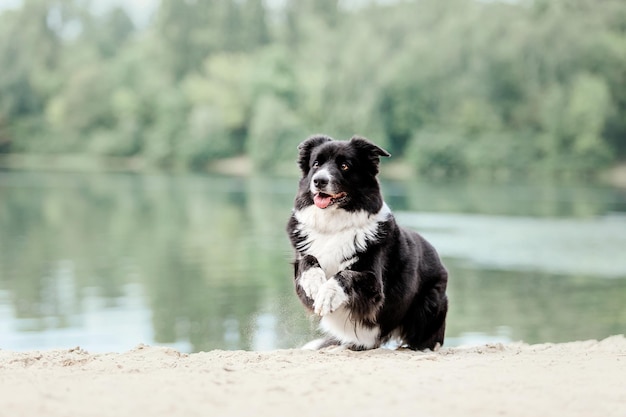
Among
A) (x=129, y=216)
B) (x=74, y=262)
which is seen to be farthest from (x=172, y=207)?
(x=74, y=262)

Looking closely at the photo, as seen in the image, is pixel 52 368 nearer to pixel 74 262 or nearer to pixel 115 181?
pixel 74 262

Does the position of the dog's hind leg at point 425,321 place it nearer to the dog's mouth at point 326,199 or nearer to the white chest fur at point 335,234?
the white chest fur at point 335,234

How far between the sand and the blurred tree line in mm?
59894

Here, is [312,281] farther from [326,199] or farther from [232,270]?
[232,270]

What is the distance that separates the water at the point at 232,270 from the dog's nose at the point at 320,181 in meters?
1.26

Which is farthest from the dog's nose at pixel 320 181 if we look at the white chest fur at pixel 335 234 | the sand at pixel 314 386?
the sand at pixel 314 386

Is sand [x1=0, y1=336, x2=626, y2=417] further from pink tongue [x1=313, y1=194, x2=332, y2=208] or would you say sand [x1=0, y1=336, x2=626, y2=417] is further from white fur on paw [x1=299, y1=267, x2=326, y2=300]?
pink tongue [x1=313, y1=194, x2=332, y2=208]

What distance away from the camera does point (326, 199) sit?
235 inches

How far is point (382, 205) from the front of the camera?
627 centimetres

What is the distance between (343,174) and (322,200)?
0.80 ft

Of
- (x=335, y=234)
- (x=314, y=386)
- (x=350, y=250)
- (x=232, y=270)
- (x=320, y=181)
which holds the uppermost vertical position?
(x=320, y=181)

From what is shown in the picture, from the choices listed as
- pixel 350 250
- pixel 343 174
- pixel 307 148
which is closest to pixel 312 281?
pixel 350 250

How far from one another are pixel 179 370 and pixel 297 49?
79.2 m

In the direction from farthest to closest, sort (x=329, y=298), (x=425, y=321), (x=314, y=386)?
(x=425, y=321)
(x=329, y=298)
(x=314, y=386)
